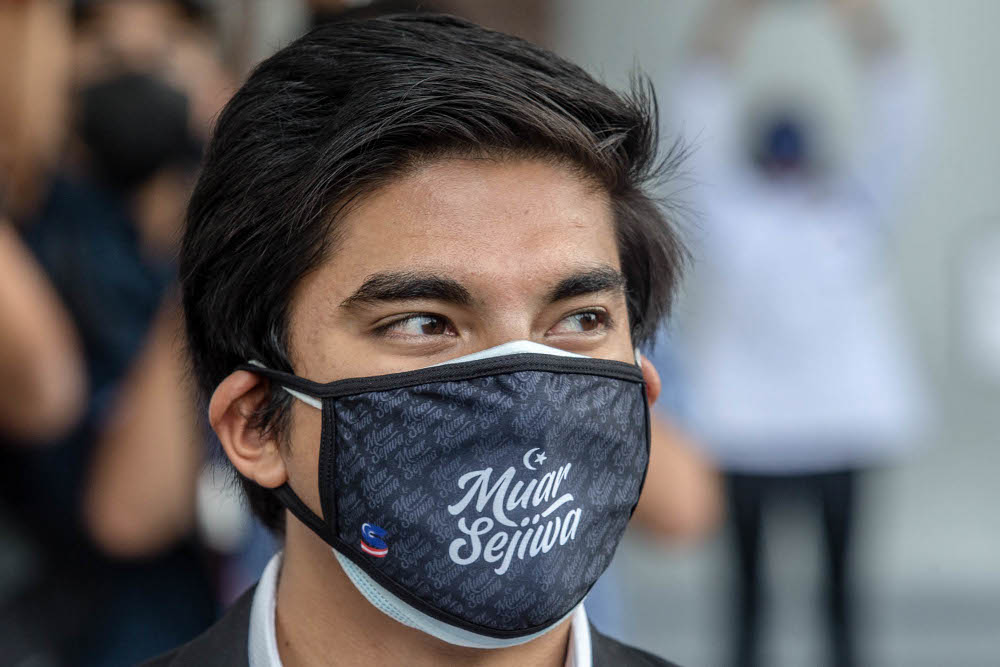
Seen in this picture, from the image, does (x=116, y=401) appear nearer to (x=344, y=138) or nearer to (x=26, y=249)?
(x=26, y=249)

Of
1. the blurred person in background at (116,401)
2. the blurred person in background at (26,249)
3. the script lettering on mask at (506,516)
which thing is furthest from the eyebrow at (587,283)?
the blurred person in background at (26,249)

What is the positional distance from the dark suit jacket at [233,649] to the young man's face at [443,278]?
0.29 m

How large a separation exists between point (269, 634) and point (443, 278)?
0.69 metres

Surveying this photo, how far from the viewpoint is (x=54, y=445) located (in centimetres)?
316

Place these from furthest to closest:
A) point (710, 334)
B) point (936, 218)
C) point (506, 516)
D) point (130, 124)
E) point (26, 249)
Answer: point (936, 218) → point (710, 334) → point (130, 124) → point (26, 249) → point (506, 516)

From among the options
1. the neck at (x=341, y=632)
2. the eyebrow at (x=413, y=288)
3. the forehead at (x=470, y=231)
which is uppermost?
the forehead at (x=470, y=231)

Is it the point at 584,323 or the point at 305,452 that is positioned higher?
the point at 584,323

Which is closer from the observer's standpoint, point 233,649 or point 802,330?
point 233,649

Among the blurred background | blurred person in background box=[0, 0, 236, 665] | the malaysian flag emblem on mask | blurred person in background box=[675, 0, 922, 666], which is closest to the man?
the malaysian flag emblem on mask

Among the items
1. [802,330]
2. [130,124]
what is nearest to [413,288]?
Result: [130,124]

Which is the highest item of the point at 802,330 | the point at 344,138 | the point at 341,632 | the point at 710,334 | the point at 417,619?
the point at 344,138

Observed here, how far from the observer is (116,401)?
3.30 metres

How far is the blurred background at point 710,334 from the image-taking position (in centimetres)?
315

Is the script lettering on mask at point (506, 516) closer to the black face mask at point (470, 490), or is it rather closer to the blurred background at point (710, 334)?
the black face mask at point (470, 490)
